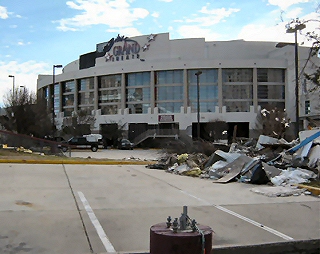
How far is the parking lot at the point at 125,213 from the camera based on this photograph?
18.3 ft

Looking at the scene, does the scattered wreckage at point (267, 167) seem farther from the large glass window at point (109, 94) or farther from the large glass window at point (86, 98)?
the large glass window at point (86, 98)

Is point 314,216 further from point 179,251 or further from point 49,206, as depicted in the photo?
point 49,206

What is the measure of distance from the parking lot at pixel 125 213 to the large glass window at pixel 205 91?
58031 mm

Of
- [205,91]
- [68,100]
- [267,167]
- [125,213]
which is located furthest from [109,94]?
[125,213]

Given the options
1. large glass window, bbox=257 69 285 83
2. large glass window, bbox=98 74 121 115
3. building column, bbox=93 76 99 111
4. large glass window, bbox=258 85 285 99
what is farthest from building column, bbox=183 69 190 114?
building column, bbox=93 76 99 111

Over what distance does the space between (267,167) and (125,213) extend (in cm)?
714

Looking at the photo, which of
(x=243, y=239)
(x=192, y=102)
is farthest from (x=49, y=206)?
(x=192, y=102)

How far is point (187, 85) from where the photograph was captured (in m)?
69.9

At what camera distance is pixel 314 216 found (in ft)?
25.0

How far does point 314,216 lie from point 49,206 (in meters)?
5.60

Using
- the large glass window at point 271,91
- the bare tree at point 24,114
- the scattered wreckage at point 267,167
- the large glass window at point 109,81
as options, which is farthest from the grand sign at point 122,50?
the scattered wreckage at point 267,167

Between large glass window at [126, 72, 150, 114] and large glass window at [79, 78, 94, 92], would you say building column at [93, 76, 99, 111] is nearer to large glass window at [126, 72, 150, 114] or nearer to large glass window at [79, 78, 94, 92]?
large glass window at [79, 78, 94, 92]

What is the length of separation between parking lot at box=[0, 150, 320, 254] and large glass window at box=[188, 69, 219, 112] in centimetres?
5803

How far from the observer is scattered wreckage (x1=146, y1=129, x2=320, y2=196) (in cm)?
1179
